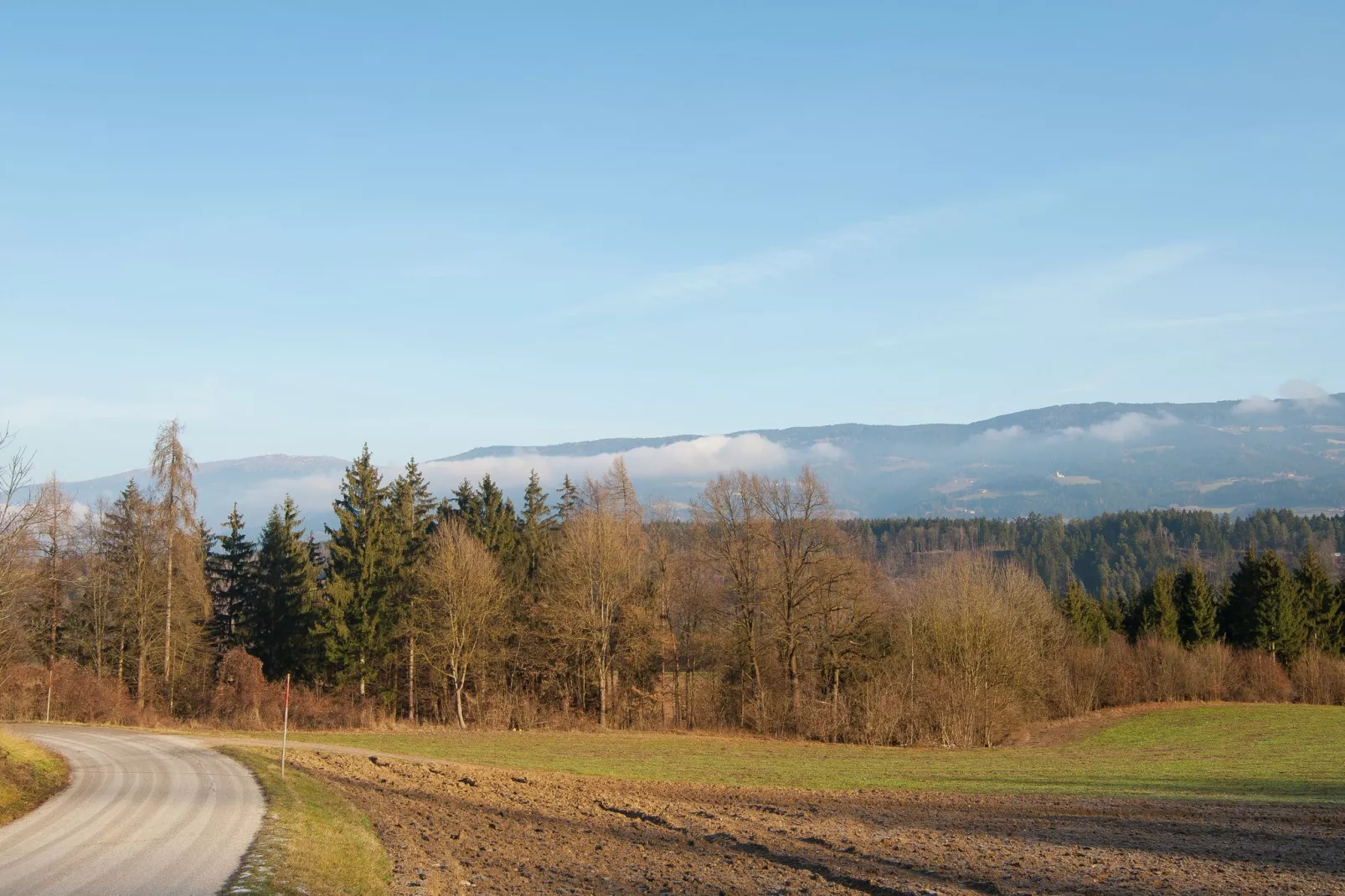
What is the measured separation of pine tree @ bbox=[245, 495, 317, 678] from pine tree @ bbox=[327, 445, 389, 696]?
2576mm

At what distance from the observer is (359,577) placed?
53938 millimetres

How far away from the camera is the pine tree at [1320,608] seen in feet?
247

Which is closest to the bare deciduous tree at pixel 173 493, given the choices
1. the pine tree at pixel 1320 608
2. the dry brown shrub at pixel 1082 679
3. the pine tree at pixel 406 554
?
the pine tree at pixel 406 554

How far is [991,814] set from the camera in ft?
71.8

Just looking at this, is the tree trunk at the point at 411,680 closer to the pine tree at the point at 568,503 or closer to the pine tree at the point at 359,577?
the pine tree at the point at 359,577

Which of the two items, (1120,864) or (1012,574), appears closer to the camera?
(1120,864)

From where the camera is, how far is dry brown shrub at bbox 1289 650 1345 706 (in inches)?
2697

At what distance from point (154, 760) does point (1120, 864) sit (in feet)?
80.9

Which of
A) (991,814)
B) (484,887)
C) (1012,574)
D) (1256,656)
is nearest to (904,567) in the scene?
(1256,656)

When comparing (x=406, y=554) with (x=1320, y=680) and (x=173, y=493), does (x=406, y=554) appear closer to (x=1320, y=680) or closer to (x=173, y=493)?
(x=173, y=493)

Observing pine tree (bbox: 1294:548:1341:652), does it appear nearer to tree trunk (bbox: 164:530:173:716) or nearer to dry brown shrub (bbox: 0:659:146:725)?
tree trunk (bbox: 164:530:173:716)

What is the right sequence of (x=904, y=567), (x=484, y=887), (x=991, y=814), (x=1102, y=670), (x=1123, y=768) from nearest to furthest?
(x=484, y=887), (x=991, y=814), (x=1123, y=768), (x=1102, y=670), (x=904, y=567)

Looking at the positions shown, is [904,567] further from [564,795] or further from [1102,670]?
[564,795]

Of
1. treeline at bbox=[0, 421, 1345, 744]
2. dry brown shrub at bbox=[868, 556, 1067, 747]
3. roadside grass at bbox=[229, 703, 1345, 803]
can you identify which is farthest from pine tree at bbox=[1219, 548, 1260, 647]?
dry brown shrub at bbox=[868, 556, 1067, 747]
